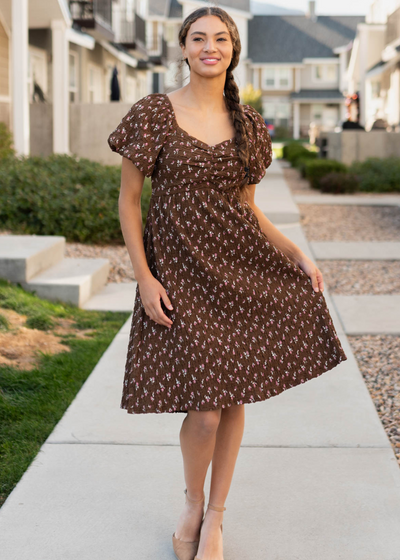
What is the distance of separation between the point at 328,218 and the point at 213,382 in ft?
29.7

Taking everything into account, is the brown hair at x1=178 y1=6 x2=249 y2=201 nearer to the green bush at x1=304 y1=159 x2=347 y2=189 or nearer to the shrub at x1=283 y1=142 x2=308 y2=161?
the green bush at x1=304 y1=159 x2=347 y2=189

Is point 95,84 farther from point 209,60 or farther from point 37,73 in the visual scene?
point 209,60

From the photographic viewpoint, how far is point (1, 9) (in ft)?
38.2

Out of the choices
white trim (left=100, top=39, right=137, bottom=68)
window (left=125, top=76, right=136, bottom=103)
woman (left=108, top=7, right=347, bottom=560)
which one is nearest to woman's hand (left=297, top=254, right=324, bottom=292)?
woman (left=108, top=7, right=347, bottom=560)

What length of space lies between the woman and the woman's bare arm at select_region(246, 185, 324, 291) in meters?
0.08

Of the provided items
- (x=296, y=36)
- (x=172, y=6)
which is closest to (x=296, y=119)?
(x=296, y=36)

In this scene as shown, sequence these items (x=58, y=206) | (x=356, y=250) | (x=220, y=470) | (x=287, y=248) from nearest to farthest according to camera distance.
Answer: (x=220, y=470) → (x=287, y=248) → (x=58, y=206) → (x=356, y=250)

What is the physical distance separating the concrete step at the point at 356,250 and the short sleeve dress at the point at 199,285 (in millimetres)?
5830

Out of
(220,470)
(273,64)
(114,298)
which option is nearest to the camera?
(220,470)

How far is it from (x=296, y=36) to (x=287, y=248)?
51.0 m

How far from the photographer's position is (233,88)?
2.44 metres

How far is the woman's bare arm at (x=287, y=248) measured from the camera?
2.48 meters

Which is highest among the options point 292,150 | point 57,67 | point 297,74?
point 297,74

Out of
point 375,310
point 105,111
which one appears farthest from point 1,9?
point 375,310
